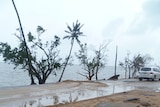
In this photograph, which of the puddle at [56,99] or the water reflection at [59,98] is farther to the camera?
the water reflection at [59,98]

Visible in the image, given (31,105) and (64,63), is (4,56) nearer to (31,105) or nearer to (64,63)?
(64,63)

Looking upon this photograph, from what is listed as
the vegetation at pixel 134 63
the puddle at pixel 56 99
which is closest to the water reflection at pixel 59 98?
the puddle at pixel 56 99

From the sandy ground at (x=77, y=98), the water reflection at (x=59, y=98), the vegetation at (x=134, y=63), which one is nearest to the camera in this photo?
the sandy ground at (x=77, y=98)

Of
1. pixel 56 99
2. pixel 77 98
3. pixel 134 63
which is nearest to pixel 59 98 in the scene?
pixel 56 99

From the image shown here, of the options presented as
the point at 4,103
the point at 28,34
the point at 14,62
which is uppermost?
the point at 28,34

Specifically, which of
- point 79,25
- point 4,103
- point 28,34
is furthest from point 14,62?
point 4,103

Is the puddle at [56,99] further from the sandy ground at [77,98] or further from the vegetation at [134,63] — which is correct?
the vegetation at [134,63]

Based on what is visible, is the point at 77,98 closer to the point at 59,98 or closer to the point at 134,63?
the point at 59,98

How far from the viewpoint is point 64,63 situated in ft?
159

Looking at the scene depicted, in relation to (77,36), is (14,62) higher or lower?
lower

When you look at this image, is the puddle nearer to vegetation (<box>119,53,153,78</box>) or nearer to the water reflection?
the water reflection

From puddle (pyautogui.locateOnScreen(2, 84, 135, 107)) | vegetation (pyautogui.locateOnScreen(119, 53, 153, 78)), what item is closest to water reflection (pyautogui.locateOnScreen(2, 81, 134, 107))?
puddle (pyautogui.locateOnScreen(2, 84, 135, 107))

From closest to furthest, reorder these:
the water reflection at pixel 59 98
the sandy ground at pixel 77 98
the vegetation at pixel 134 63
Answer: the sandy ground at pixel 77 98 < the water reflection at pixel 59 98 < the vegetation at pixel 134 63

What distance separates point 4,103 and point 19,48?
28.4 metres
